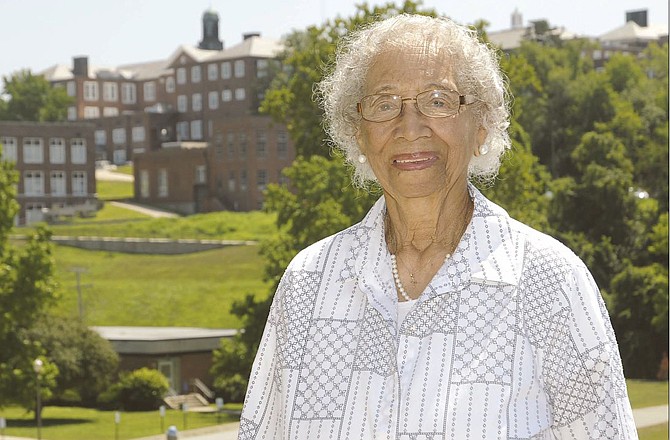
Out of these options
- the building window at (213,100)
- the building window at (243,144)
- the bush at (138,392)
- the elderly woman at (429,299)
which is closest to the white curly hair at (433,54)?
the elderly woman at (429,299)

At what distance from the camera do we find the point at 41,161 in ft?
270

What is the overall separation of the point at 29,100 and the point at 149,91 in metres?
20.6

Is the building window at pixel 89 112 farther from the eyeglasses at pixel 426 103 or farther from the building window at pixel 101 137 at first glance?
the eyeglasses at pixel 426 103

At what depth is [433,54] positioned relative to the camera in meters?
2.51

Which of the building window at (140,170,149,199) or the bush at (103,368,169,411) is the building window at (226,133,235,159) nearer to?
the building window at (140,170,149,199)

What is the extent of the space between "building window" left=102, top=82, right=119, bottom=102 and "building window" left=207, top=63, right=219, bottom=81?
54.8 feet

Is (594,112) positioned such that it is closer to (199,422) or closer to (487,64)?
(199,422)

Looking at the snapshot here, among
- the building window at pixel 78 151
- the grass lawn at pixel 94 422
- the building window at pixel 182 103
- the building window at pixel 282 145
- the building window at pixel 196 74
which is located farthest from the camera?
the building window at pixel 182 103

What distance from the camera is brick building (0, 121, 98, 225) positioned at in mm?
81500

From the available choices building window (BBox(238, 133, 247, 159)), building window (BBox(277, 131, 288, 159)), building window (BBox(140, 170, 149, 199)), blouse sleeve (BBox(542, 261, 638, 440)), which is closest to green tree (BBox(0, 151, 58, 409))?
blouse sleeve (BBox(542, 261, 638, 440))

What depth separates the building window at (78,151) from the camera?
277 feet

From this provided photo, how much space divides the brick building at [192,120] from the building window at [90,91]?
0.09 m

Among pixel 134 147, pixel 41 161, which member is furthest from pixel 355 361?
pixel 134 147

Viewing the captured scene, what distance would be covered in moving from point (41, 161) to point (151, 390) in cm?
4667
